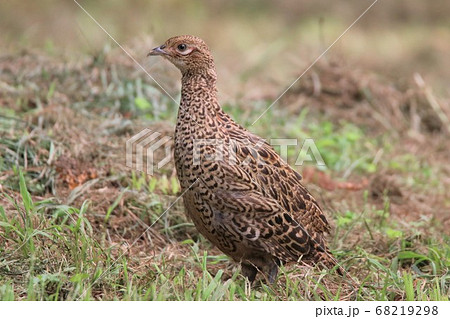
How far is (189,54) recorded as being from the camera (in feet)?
15.1

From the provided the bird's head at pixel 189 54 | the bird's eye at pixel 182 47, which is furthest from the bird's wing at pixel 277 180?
the bird's eye at pixel 182 47

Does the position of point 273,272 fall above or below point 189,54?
below

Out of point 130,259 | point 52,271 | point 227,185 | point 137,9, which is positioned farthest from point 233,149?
point 137,9

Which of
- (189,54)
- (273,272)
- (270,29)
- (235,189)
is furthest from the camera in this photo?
(270,29)

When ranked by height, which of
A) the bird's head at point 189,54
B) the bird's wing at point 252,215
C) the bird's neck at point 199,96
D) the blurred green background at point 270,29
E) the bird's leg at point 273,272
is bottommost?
the bird's leg at point 273,272

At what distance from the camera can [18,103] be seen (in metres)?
6.39

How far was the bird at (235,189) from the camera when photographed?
430 centimetres

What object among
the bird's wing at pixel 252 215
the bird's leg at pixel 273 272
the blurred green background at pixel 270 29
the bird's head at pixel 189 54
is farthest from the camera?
the blurred green background at pixel 270 29

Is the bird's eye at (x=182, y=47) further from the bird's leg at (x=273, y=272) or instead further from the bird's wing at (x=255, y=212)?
the bird's leg at (x=273, y=272)

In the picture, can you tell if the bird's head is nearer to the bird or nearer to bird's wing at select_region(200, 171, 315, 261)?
the bird

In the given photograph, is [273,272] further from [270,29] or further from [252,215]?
[270,29]

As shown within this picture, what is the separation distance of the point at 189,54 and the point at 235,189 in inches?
35.6

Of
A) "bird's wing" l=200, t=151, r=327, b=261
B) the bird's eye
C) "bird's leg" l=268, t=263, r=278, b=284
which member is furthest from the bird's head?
"bird's leg" l=268, t=263, r=278, b=284

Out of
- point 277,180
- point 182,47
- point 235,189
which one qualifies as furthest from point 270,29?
point 235,189
